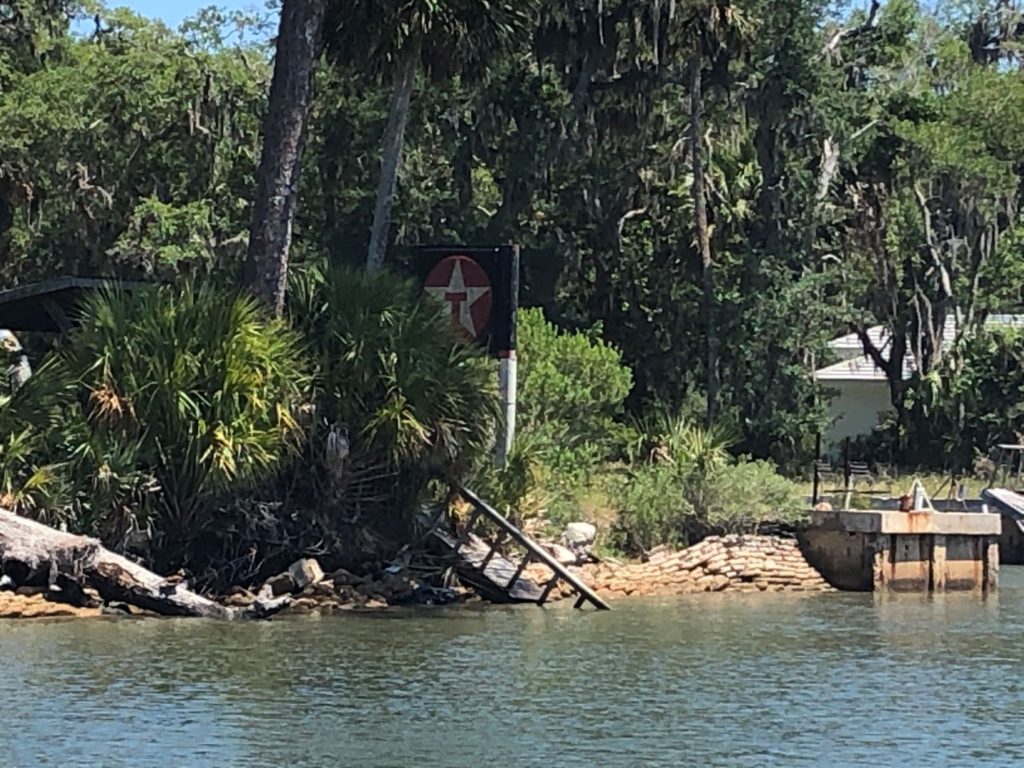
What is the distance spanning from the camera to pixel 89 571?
68.1 feet

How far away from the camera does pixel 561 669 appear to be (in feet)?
58.6

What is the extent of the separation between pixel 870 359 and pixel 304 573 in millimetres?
34027

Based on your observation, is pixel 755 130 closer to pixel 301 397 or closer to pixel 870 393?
pixel 870 393

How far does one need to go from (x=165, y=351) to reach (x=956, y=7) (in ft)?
133

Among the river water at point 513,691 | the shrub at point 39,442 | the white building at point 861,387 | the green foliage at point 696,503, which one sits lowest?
the river water at point 513,691

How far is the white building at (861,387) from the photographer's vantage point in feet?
175

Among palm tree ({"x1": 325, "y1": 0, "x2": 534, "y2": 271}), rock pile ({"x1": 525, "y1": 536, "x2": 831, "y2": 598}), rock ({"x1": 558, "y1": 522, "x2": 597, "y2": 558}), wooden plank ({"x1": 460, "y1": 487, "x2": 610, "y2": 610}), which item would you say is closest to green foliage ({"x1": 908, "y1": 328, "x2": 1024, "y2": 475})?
rock pile ({"x1": 525, "y1": 536, "x2": 831, "y2": 598})

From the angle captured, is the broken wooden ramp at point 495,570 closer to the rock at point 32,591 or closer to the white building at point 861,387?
the rock at point 32,591

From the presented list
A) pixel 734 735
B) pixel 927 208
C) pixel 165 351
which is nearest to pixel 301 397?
pixel 165 351

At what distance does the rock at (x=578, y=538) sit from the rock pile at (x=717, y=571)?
0.91 ft

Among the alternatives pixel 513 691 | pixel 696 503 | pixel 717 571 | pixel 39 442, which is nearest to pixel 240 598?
pixel 39 442

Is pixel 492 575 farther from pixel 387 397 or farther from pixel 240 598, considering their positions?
pixel 240 598

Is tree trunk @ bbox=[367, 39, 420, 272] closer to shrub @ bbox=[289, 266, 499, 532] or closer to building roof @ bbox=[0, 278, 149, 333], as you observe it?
building roof @ bbox=[0, 278, 149, 333]

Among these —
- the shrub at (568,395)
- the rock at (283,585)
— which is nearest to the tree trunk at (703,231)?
the shrub at (568,395)
